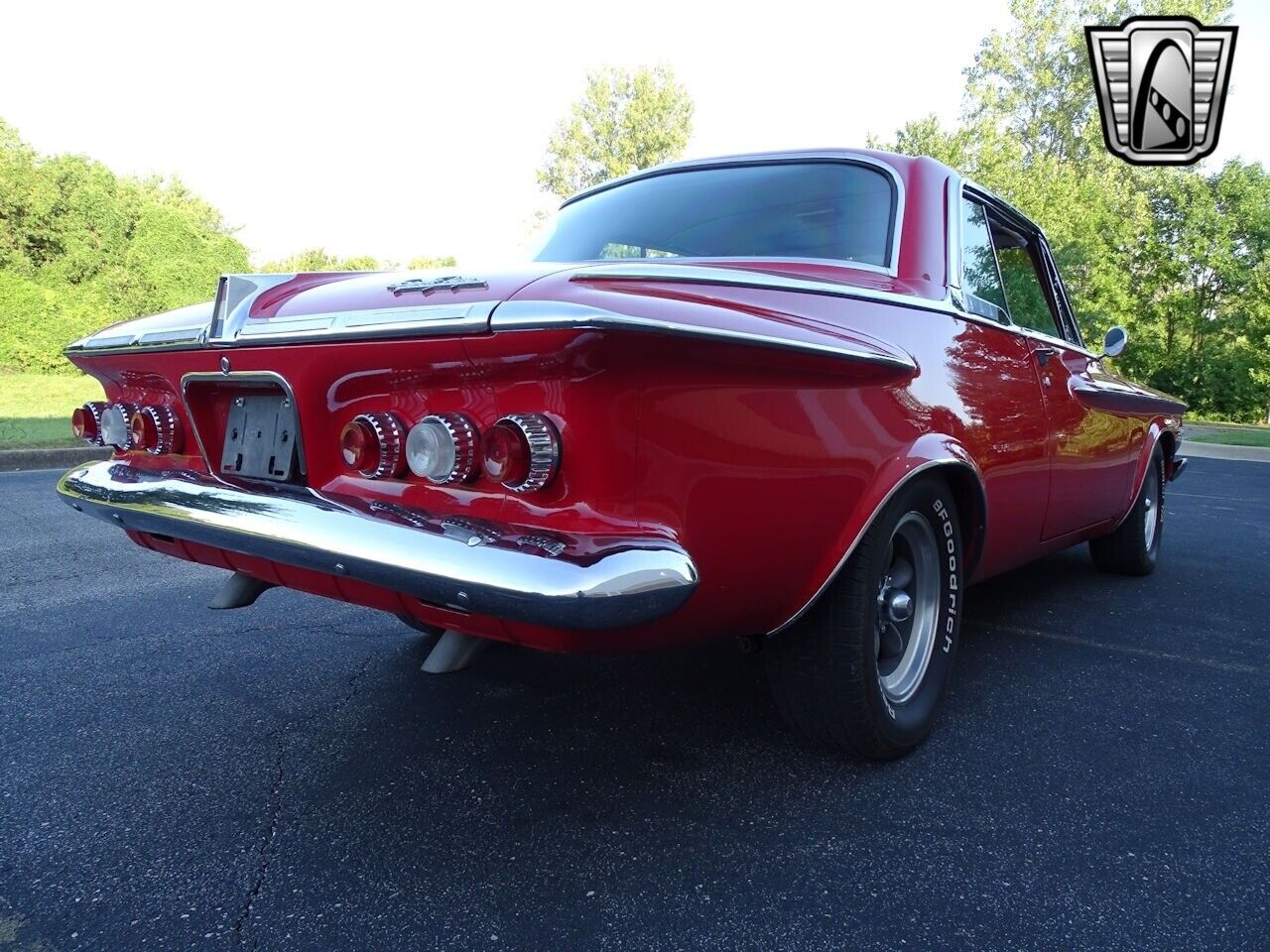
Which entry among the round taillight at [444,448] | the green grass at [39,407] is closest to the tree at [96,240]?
the green grass at [39,407]

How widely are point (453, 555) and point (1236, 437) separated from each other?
17.7m

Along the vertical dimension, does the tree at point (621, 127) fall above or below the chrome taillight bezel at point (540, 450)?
above

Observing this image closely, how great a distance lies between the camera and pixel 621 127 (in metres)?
29.7

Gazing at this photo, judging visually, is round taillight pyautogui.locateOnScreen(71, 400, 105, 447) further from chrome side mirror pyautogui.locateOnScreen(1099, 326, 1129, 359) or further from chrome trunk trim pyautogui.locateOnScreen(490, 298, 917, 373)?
chrome side mirror pyautogui.locateOnScreen(1099, 326, 1129, 359)

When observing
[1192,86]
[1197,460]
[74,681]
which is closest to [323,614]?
[74,681]

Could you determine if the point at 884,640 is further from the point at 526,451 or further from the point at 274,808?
the point at 274,808

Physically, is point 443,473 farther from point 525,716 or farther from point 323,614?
point 323,614

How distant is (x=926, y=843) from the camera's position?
1898 mm

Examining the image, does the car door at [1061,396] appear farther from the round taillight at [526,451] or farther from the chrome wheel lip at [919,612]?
the round taillight at [526,451]

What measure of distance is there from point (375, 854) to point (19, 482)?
22.4 feet

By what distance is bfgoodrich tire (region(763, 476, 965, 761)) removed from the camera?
201 centimetres

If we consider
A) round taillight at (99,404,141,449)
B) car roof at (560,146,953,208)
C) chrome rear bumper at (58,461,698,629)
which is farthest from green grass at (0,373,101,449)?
car roof at (560,146,953,208)

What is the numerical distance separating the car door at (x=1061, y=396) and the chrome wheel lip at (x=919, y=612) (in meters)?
0.86

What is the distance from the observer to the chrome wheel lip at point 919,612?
2.38 meters
